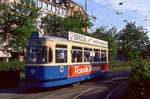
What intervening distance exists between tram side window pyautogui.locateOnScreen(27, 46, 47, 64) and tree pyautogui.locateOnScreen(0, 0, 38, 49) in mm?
31839

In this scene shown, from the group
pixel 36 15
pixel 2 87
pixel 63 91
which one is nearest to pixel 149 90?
pixel 63 91

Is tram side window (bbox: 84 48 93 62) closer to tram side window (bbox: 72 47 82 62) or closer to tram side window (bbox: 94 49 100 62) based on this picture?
tram side window (bbox: 72 47 82 62)

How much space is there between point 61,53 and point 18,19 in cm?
3330

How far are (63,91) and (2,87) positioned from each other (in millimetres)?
4872

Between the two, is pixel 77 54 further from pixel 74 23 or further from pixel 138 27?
pixel 138 27

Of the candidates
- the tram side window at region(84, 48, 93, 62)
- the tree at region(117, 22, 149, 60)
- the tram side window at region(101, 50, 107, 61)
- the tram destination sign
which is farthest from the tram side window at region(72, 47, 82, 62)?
the tree at region(117, 22, 149, 60)

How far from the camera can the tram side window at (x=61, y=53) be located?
74.0 feet

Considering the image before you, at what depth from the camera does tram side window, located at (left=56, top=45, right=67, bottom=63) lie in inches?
888

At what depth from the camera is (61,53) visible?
906 inches

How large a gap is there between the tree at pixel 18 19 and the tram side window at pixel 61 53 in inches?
1213

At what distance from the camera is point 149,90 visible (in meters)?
15.9

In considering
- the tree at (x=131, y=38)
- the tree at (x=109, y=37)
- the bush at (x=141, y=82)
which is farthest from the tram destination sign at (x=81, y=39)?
the tree at (x=131, y=38)

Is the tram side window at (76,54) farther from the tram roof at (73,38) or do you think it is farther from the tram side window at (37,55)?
the tram side window at (37,55)

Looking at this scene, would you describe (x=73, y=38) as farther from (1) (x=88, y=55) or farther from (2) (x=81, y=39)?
(1) (x=88, y=55)
